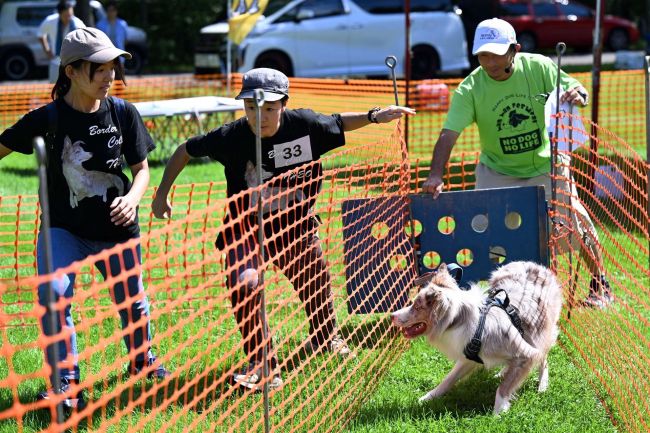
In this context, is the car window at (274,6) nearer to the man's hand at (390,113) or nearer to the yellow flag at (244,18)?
the yellow flag at (244,18)

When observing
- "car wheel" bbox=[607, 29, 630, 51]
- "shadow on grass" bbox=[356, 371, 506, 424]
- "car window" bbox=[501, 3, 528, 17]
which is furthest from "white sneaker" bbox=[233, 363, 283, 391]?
"car wheel" bbox=[607, 29, 630, 51]

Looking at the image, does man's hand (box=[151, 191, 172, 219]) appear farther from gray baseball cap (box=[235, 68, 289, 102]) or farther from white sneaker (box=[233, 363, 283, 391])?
white sneaker (box=[233, 363, 283, 391])

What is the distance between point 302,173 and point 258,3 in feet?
28.5

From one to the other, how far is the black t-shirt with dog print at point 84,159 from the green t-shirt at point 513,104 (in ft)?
6.80

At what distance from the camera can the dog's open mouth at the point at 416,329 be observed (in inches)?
179

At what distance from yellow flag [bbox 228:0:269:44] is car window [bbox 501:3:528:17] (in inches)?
619

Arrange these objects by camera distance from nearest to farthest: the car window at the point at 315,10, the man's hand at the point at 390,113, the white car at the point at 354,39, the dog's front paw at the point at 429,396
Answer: the dog's front paw at the point at 429,396 → the man's hand at the point at 390,113 → the white car at the point at 354,39 → the car window at the point at 315,10

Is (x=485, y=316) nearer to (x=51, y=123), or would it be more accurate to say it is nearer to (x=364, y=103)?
(x=51, y=123)

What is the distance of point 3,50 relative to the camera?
81.2ft

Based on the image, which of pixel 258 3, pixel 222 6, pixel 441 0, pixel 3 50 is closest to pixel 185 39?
pixel 222 6

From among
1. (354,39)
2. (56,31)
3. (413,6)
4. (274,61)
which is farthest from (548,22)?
(56,31)

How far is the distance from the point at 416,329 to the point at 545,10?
81.3 ft

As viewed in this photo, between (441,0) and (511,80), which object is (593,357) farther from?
(441,0)

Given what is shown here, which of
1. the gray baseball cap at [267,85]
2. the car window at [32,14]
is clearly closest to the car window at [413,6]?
the car window at [32,14]
